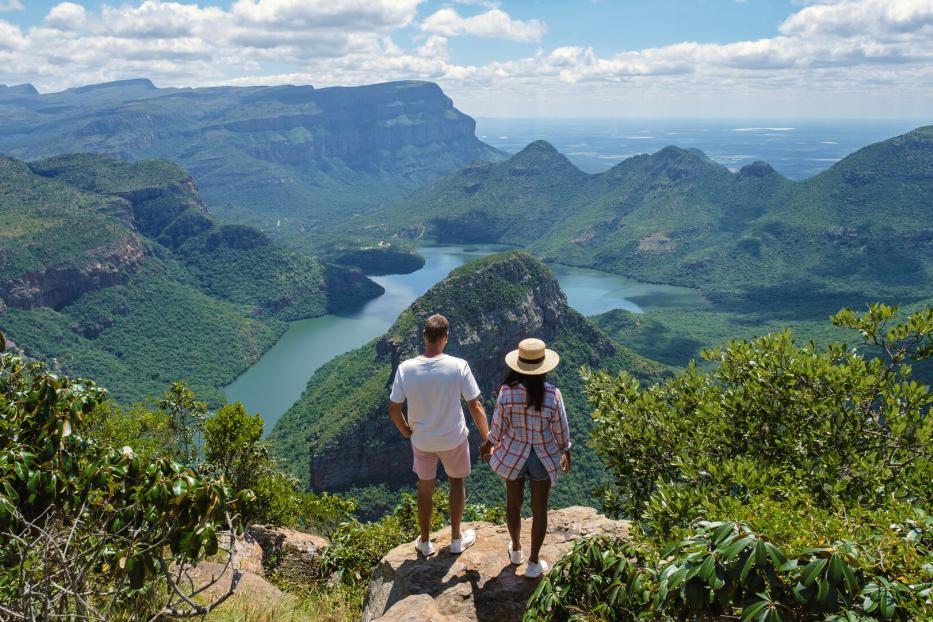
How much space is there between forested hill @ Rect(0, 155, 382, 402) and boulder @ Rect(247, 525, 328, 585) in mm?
68685

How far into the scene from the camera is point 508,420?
21.9 ft

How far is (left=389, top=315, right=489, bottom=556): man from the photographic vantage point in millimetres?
6680

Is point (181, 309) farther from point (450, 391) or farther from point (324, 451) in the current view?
point (450, 391)

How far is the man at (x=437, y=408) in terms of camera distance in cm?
668

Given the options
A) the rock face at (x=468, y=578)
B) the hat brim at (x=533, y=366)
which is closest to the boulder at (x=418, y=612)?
the rock face at (x=468, y=578)

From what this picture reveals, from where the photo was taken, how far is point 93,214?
320 ft

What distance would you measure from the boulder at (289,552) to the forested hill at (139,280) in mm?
68685

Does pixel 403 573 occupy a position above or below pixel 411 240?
above

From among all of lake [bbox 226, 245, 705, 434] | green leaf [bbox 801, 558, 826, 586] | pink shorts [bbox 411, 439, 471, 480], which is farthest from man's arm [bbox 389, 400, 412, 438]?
lake [bbox 226, 245, 705, 434]

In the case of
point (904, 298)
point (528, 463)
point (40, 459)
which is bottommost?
point (904, 298)

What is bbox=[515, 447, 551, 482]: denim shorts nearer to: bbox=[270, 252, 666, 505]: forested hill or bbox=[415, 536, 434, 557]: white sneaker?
bbox=[415, 536, 434, 557]: white sneaker

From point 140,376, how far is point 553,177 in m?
148

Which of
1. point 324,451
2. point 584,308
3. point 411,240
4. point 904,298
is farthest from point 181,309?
point 904,298

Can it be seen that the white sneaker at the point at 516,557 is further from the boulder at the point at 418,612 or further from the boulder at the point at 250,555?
the boulder at the point at 250,555
